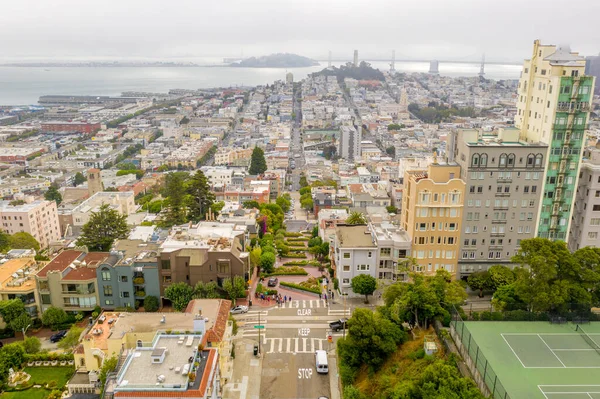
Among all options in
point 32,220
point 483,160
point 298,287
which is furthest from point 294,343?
point 32,220

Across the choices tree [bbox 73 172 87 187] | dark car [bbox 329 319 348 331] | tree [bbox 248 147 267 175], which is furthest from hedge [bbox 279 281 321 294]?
tree [bbox 73 172 87 187]

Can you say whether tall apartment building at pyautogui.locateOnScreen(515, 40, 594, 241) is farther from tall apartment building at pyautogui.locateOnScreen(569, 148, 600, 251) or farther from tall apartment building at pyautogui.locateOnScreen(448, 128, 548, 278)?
tall apartment building at pyautogui.locateOnScreen(448, 128, 548, 278)

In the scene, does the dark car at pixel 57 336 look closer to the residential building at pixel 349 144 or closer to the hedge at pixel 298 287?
the hedge at pixel 298 287

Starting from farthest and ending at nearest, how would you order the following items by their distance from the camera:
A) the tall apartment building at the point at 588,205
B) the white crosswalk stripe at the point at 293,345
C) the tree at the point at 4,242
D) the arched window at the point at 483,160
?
1. the tree at the point at 4,242
2. the tall apartment building at the point at 588,205
3. the arched window at the point at 483,160
4. the white crosswalk stripe at the point at 293,345

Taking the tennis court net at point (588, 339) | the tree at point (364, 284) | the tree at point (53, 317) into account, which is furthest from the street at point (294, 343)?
the tennis court net at point (588, 339)

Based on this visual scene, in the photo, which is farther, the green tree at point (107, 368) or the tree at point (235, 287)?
the tree at point (235, 287)

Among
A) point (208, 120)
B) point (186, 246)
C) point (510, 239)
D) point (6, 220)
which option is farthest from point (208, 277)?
point (208, 120)
